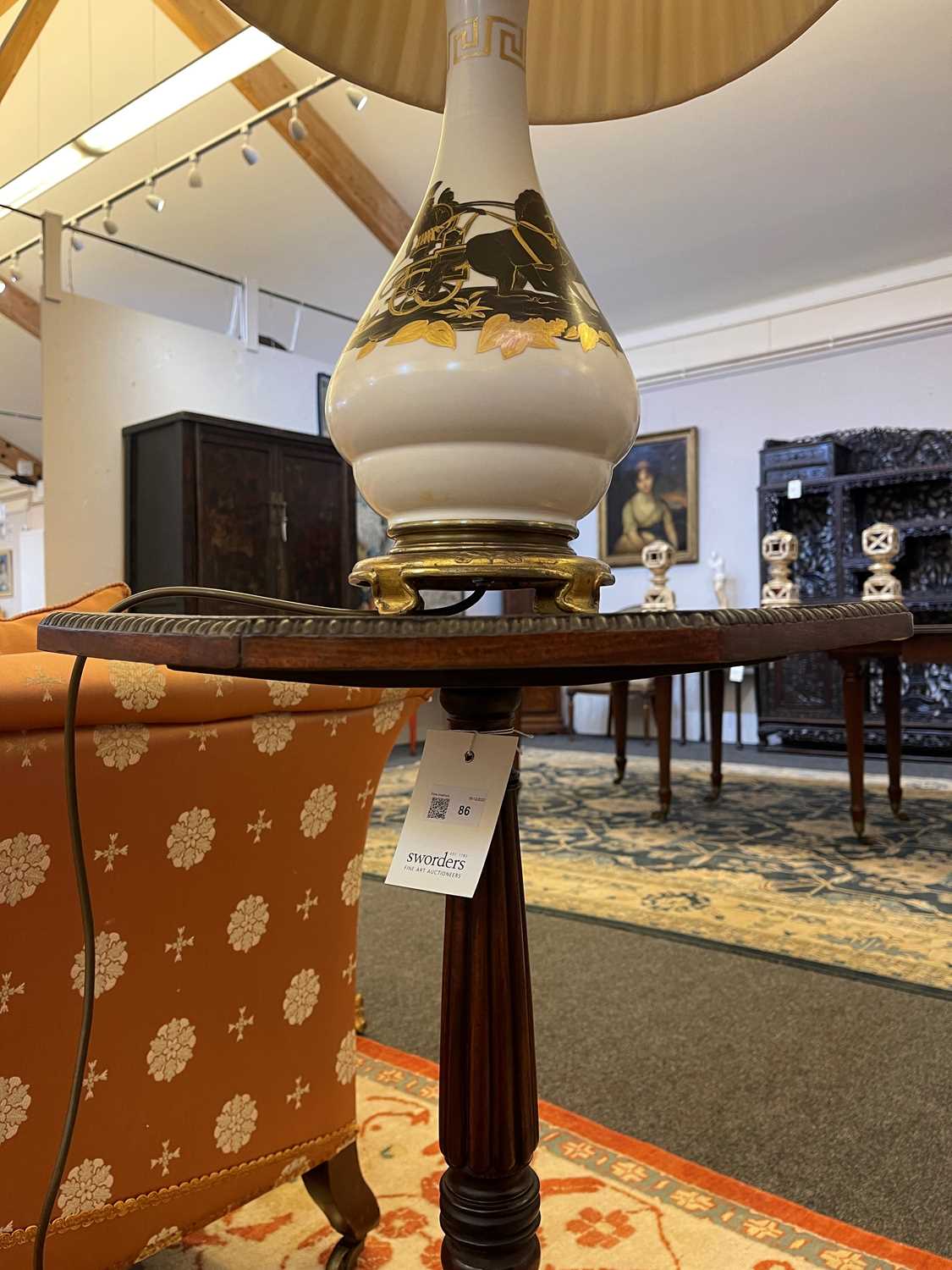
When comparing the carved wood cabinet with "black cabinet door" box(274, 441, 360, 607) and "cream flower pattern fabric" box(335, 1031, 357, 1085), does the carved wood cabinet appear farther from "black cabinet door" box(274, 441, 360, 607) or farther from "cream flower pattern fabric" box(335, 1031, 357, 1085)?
"cream flower pattern fabric" box(335, 1031, 357, 1085)

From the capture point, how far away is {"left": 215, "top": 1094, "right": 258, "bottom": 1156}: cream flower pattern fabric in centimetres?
104

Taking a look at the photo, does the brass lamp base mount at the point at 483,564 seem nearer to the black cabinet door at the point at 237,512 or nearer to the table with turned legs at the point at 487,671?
the table with turned legs at the point at 487,671

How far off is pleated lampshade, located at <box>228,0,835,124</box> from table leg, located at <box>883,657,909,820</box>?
317 centimetres

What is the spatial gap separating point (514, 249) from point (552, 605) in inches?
10.5

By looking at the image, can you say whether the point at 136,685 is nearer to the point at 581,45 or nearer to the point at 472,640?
the point at 472,640

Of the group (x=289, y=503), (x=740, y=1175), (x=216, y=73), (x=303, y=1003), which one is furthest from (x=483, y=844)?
(x=289, y=503)

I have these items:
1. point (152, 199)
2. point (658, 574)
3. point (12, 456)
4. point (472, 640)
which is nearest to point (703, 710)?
point (658, 574)

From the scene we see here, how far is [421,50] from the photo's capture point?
2.76ft

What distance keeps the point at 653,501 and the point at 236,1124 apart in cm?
696

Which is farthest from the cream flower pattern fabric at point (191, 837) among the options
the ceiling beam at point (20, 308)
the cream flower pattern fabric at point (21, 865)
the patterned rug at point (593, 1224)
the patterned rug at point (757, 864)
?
the ceiling beam at point (20, 308)

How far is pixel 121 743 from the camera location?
2.88ft

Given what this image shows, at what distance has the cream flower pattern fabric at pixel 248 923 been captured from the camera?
40.1 inches

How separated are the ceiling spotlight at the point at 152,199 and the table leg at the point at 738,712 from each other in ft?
15.7

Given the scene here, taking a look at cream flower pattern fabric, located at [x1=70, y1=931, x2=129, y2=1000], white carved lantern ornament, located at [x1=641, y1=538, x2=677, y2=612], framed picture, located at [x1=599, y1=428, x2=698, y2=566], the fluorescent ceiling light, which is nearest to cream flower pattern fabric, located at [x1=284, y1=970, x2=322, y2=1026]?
cream flower pattern fabric, located at [x1=70, y1=931, x2=129, y2=1000]
